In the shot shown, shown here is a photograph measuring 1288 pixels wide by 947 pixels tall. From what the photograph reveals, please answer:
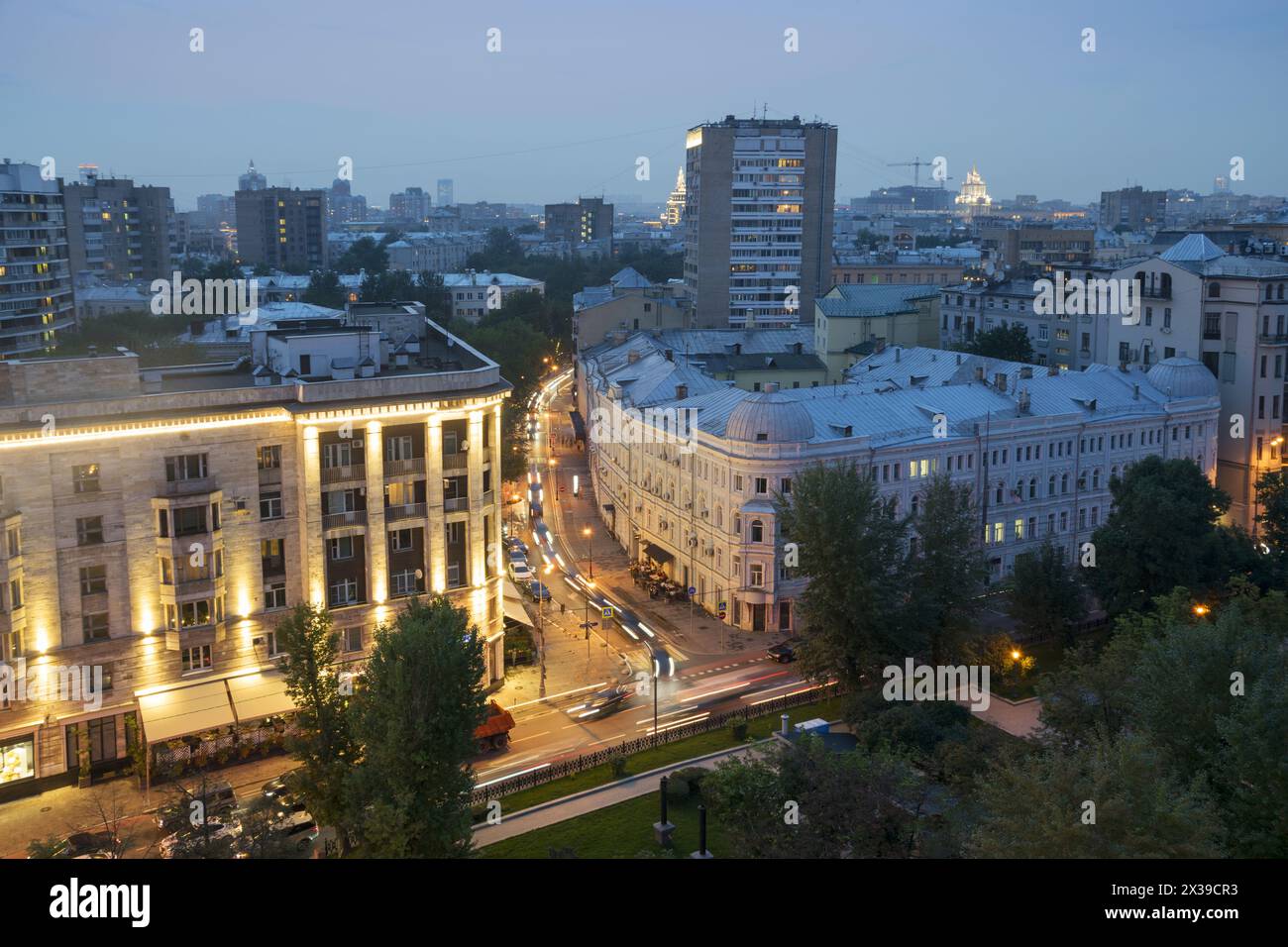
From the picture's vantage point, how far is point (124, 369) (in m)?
35.1

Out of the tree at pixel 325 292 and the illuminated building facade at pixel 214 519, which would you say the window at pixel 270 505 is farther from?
the tree at pixel 325 292

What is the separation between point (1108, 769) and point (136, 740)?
2763cm

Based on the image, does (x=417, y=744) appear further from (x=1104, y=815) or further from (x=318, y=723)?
(x=1104, y=815)

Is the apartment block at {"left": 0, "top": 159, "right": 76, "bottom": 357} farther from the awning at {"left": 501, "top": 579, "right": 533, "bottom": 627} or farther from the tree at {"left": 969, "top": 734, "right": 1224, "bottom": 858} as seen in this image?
the tree at {"left": 969, "top": 734, "right": 1224, "bottom": 858}

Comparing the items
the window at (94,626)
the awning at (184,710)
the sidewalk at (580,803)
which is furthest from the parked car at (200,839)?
the window at (94,626)

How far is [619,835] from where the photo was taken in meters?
29.7

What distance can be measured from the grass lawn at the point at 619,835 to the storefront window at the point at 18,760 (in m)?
14.4

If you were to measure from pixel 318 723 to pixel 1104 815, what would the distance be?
56.3 ft

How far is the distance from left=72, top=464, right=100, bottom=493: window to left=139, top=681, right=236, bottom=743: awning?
642 cm

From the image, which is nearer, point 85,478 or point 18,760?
point 18,760

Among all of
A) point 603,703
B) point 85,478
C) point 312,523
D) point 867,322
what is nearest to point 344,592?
point 312,523
